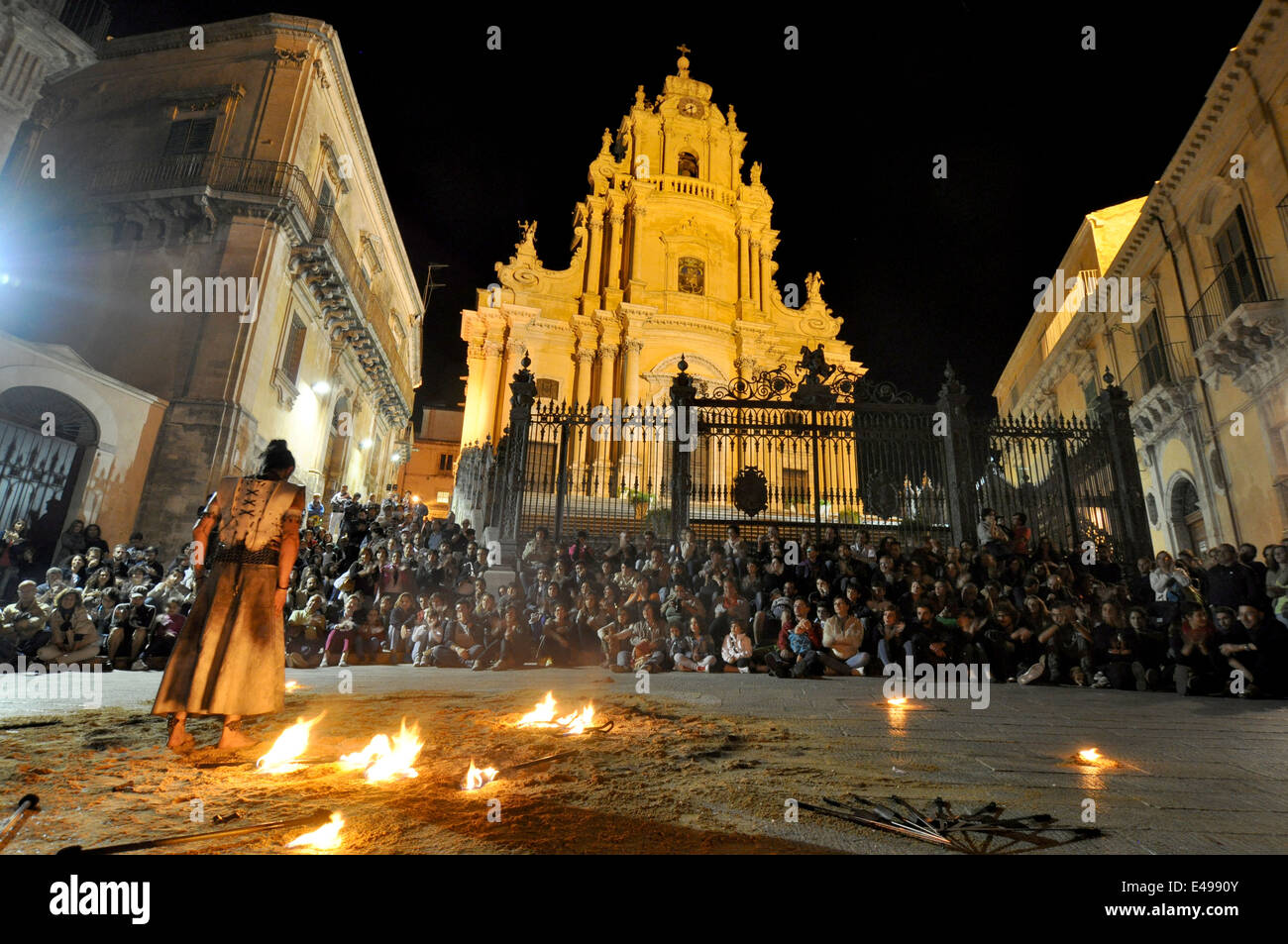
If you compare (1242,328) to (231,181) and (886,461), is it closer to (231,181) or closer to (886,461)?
(886,461)

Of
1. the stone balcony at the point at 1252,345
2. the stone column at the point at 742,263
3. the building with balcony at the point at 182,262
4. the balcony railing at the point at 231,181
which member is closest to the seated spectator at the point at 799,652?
the stone balcony at the point at 1252,345

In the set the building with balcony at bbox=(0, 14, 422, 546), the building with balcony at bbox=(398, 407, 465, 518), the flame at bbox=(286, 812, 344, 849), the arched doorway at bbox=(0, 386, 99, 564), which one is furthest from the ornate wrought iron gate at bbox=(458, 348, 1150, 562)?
the building with balcony at bbox=(398, 407, 465, 518)

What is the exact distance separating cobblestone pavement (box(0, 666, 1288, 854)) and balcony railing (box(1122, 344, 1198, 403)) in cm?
1362

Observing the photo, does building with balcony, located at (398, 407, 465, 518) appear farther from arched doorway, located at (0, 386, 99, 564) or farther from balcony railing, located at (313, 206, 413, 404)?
arched doorway, located at (0, 386, 99, 564)

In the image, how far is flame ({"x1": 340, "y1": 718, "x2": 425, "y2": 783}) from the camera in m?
3.00

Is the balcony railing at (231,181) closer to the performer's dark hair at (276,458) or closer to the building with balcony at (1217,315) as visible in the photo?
the performer's dark hair at (276,458)

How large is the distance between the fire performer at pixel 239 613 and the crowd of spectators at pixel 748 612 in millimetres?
3995

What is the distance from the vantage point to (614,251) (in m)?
29.7

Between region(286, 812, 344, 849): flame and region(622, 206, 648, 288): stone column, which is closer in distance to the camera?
region(286, 812, 344, 849): flame

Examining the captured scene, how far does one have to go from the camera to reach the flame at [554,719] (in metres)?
4.14

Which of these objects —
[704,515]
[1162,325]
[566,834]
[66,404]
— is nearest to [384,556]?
[704,515]
